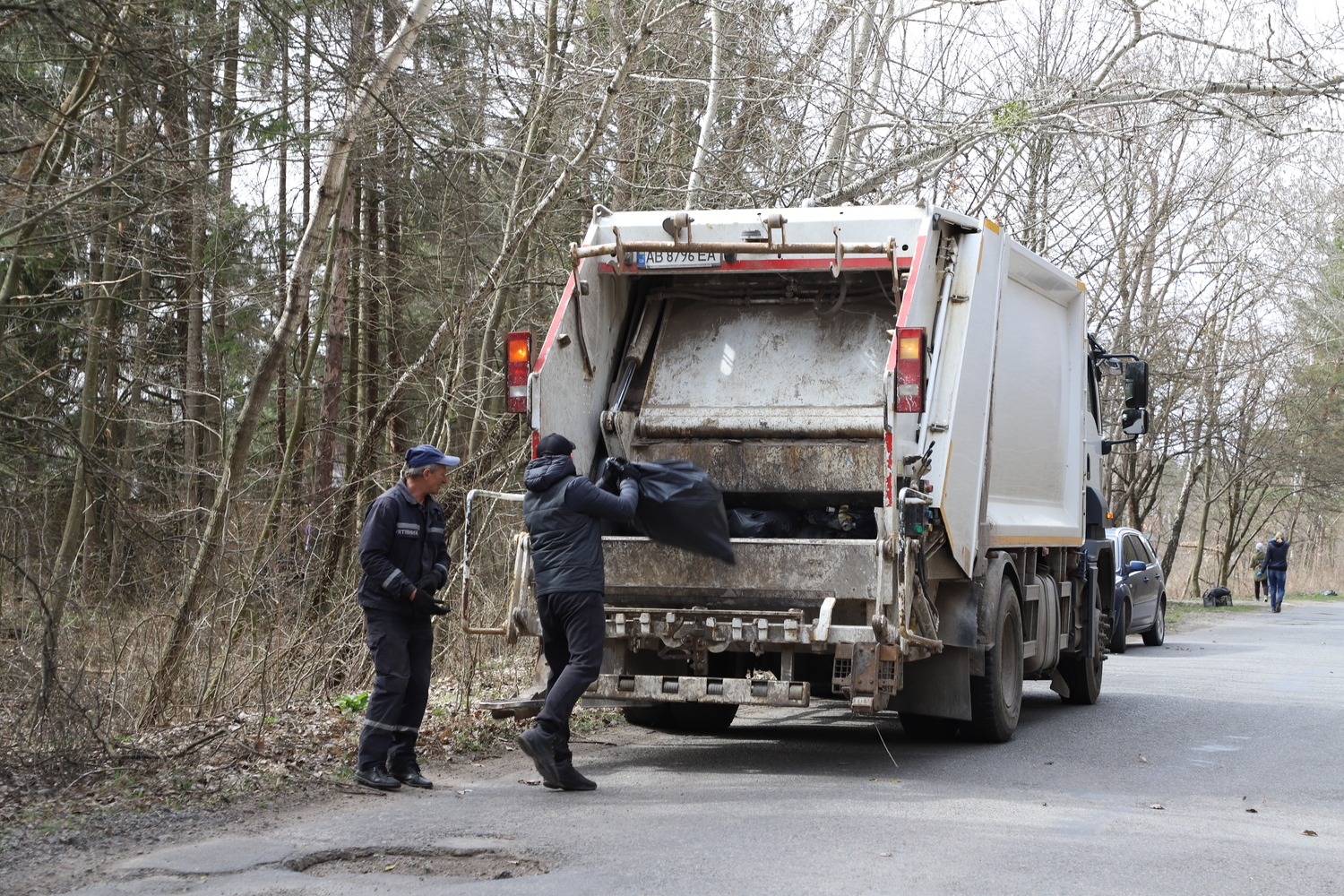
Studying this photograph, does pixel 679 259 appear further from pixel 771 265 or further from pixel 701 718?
pixel 701 718

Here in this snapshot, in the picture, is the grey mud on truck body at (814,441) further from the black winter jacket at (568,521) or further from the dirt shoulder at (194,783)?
the dirt shoulder at (194,783)

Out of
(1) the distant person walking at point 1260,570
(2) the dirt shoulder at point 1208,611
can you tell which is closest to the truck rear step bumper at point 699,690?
(2) the dirt shoulder at point 1208,611

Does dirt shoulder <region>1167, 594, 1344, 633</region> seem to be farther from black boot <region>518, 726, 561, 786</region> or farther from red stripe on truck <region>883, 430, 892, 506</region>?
black boot <region>518, 726, 561, 786</region>

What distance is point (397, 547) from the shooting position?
6.69 meters

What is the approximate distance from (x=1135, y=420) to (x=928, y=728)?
11.6ft

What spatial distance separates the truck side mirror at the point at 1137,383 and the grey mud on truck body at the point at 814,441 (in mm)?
2071

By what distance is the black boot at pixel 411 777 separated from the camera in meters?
6.62

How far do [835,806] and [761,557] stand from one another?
1.40m

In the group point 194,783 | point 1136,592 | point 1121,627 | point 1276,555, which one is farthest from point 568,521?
point 1276,555

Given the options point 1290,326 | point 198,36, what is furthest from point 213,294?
point 1290,326

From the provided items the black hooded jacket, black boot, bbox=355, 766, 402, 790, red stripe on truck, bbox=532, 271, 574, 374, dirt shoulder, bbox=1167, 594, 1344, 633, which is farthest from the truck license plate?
the black hooded jacket

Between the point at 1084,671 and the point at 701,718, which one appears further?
the point at 1084,671

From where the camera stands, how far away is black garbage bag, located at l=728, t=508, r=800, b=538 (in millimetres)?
7602

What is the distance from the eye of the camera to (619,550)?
734 cm
